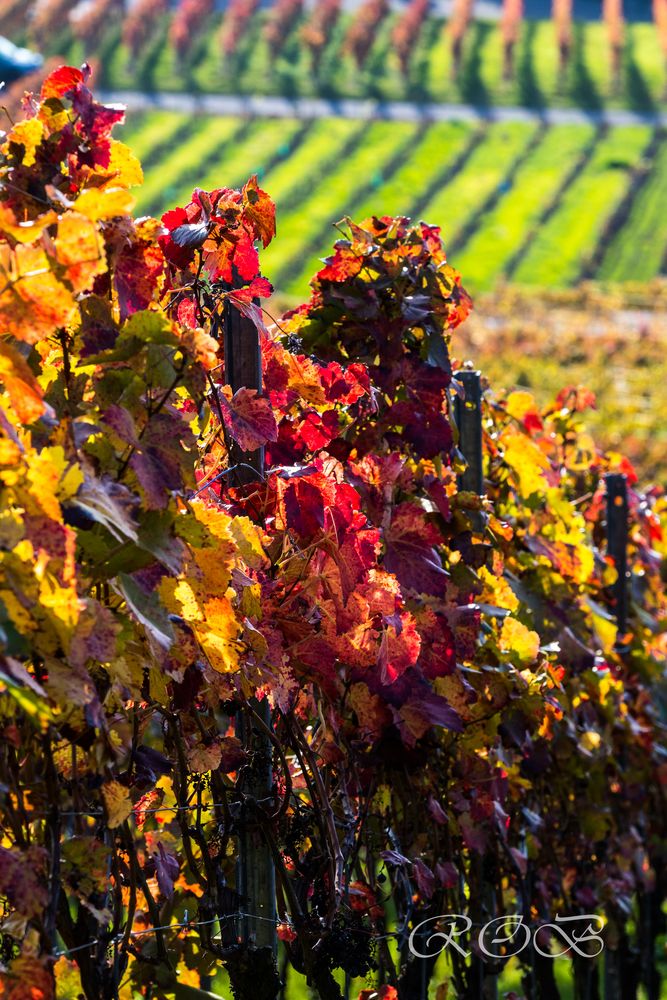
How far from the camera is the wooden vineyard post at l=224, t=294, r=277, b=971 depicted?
235cm

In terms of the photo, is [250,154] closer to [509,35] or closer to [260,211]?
[509,35]

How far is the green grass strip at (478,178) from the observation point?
48406 millimetres

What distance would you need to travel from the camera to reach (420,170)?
52.8m

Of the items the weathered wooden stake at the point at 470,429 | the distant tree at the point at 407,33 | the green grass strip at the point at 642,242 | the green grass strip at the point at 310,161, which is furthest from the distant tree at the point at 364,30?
the weathered wooden stake at the point at 470,429

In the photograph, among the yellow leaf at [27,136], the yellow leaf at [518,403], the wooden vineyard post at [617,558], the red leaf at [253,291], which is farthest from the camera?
the wooden vineyard post at [617,558]

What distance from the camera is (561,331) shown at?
27.3 meters

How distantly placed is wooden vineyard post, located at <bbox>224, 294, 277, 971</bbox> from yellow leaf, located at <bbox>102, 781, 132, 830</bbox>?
51 centimetres

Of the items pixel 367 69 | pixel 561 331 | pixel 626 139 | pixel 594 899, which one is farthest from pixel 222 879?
pixel 367 69

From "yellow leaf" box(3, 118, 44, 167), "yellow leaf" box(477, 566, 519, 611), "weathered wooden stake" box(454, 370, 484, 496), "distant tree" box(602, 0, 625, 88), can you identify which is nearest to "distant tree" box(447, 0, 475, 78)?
"distant tree" box(602, 0, 625, 88)

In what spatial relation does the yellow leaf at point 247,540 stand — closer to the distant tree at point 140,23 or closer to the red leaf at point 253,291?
the red leaf at point 253,291

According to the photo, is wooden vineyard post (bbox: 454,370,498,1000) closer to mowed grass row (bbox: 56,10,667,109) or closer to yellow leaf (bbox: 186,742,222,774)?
yellow leaf (bbox: 186,742,222,774)

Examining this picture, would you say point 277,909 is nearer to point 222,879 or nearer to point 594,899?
point 222,879

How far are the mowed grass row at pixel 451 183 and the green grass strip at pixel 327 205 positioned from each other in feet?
0.19

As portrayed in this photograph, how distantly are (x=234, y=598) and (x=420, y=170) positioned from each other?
52068mm
